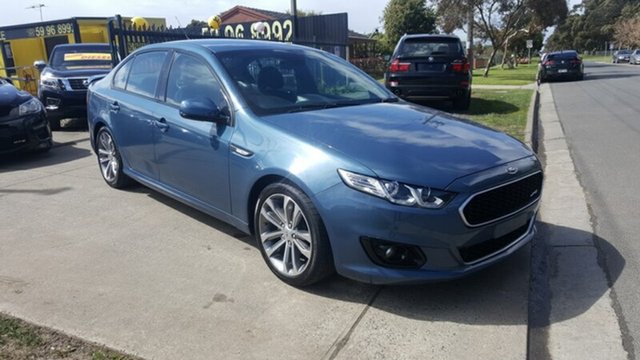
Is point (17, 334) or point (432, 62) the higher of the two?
point (432, 62)

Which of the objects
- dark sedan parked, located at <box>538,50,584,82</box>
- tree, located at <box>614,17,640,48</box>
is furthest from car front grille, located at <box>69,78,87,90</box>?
tree, located at <box>614,17,640,48</box>

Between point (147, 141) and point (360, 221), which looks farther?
point (147, 141)

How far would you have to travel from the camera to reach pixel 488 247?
3189mm

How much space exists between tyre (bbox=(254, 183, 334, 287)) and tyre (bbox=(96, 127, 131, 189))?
2.57 meters

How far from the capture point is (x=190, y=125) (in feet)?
13.4

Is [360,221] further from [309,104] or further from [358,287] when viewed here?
[309,104]

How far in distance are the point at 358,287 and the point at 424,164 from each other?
3.18 feet

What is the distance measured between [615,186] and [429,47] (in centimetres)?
598

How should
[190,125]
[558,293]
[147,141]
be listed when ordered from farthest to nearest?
[147,141]
[190,125]
[558,293]

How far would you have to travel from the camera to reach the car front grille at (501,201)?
117 inches

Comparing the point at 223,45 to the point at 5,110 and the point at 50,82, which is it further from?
the point at 50,82

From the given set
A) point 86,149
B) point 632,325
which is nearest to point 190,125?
point 632,325

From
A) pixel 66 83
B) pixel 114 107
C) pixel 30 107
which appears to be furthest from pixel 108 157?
pixel 66 83

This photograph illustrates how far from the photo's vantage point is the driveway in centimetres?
280
